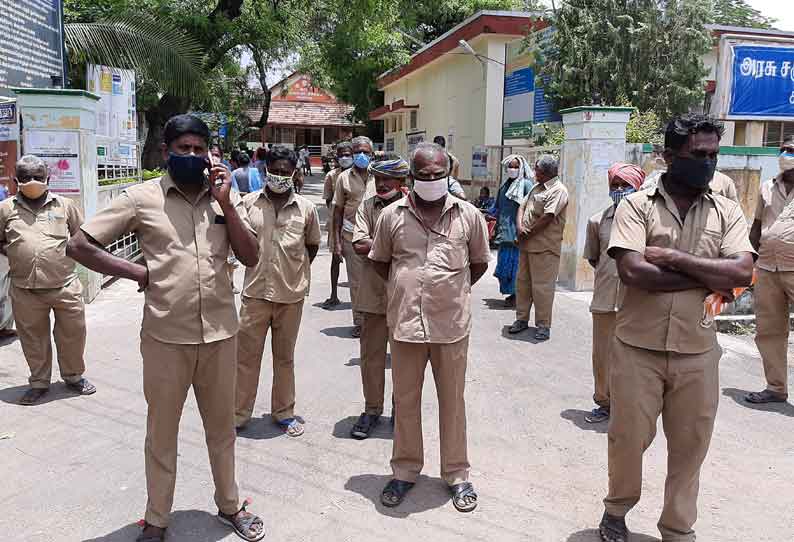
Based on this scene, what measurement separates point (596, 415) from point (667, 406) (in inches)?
78.7

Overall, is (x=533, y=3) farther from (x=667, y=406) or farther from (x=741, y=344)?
(x=667, y=406)

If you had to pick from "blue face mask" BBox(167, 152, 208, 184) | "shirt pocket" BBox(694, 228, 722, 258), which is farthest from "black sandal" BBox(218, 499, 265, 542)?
"shirt pocket" BBox(694, 228, 722, 258)

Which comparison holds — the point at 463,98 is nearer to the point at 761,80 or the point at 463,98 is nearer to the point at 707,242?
the point at 761,80

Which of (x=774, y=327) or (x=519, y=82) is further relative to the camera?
(x=519, y=82)

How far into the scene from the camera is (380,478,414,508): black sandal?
410 cm

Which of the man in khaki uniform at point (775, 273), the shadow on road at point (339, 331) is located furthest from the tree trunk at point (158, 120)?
the man in khaki uniform at point (775, 273)

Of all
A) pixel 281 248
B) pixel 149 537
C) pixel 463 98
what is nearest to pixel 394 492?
pixel 149 537

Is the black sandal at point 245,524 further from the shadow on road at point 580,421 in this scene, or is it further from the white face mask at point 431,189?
the shadow on road at point 580,421

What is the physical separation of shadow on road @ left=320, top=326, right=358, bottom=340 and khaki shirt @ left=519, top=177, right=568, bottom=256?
2.05 metres

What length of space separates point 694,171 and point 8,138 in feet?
25.5

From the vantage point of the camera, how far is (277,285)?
4.93 meters

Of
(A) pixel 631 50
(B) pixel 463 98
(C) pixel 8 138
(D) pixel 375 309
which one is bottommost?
(D) pixel 375 309

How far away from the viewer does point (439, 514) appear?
4023 millimetres

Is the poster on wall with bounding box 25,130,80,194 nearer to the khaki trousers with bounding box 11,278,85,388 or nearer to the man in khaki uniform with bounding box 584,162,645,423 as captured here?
the khaki trousers with bounding box 11,278,85,388
